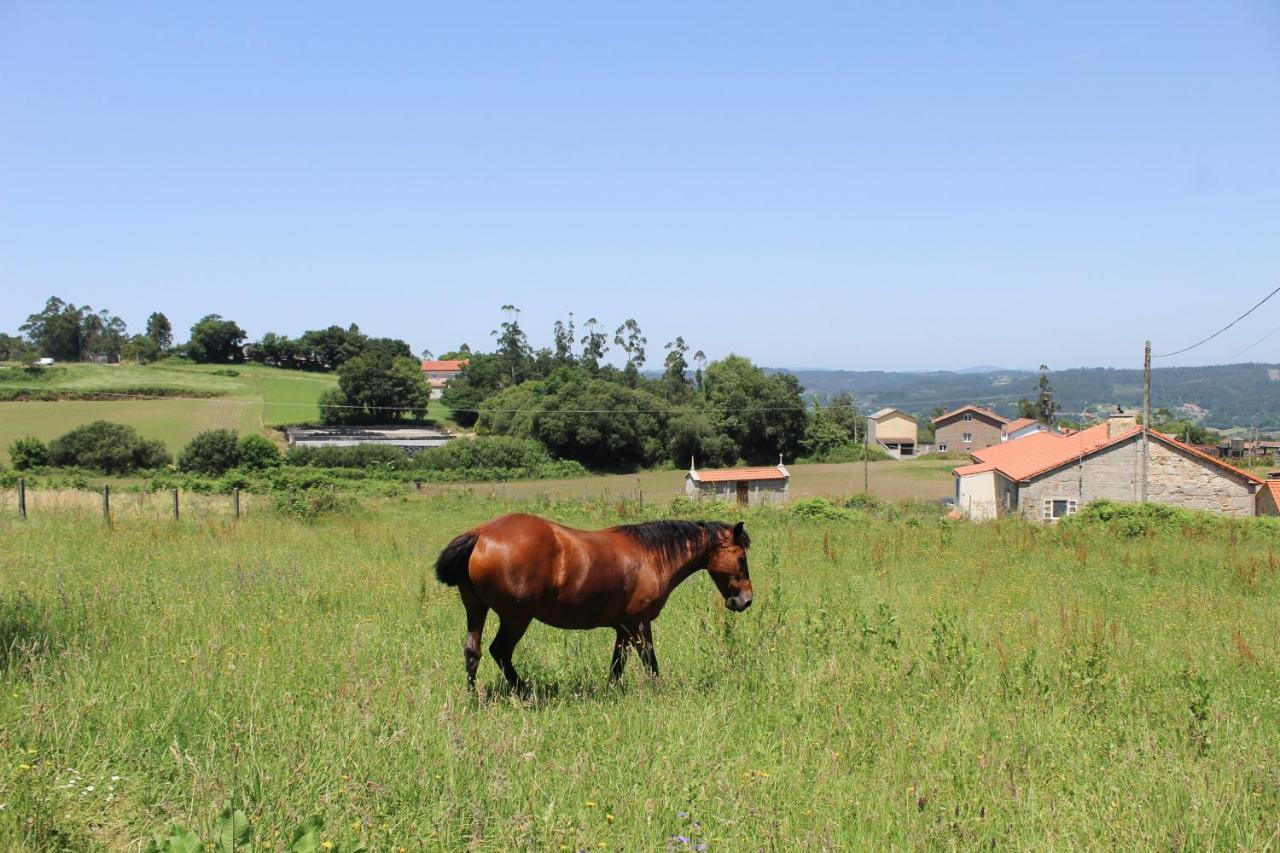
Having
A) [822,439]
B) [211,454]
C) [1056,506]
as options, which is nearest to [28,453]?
[211,454]

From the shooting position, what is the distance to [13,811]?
11.7 ft

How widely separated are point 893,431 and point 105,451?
273 feet

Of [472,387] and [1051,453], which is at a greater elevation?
[472,387]

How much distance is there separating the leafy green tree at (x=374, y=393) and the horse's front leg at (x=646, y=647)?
7143 centimetres

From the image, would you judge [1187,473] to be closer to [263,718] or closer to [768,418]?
[263,718]

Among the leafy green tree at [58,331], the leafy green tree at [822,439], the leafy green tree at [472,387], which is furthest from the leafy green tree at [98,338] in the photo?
the leafy green tree at [822,439]

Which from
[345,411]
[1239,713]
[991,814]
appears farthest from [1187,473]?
[345,411]

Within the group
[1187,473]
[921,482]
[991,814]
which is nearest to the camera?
[991,814]

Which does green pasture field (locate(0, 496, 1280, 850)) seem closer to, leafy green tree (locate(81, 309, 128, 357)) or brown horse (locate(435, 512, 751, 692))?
brown horse (locate(435, 512, 751, 692))

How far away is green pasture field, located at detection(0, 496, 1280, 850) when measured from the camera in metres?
4.05

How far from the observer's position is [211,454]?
5112 cm

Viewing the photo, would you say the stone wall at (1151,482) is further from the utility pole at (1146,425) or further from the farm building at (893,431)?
the farm building at (893,431)

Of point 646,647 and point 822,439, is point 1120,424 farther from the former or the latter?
point 822,439

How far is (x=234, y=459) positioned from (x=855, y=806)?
5371cm
